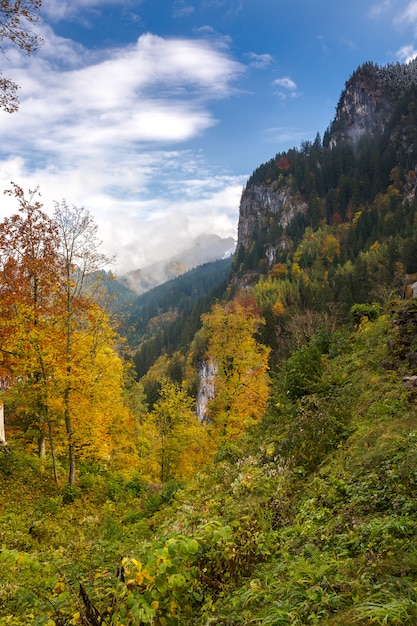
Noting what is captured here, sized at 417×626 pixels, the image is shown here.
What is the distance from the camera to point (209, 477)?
10977mm

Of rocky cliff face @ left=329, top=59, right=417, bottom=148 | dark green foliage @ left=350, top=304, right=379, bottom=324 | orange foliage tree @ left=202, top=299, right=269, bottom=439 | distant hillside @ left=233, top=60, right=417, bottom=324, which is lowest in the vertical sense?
orange foliage tree @ left=202, top=299, right=269, bottom=439

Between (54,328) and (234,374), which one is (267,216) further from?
(54,328)

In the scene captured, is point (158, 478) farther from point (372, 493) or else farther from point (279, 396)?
point (372, 493)

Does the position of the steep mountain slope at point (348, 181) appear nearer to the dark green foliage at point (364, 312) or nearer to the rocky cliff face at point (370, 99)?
the rocky cliff face at point (370, 99)

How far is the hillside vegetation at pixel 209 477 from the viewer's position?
3771mm

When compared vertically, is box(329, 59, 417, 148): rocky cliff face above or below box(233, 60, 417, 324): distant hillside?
above

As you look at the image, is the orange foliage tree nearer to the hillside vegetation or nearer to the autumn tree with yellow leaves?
the hillside vegetation

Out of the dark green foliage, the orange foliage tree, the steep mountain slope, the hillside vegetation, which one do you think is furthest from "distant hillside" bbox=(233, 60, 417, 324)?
the hillside vegetation

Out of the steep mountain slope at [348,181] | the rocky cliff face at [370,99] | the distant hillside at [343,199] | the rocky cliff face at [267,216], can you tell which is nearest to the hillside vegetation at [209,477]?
the distant hillside at [343,199]

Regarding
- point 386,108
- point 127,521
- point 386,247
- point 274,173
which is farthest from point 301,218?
point 127,521

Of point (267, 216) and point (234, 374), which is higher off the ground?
→ point (267, 216)

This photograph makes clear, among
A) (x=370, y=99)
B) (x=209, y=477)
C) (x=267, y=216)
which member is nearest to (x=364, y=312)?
(x=209, y=477)

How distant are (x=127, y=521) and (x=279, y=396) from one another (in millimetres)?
6915

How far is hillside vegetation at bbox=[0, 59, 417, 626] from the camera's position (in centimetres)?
377
